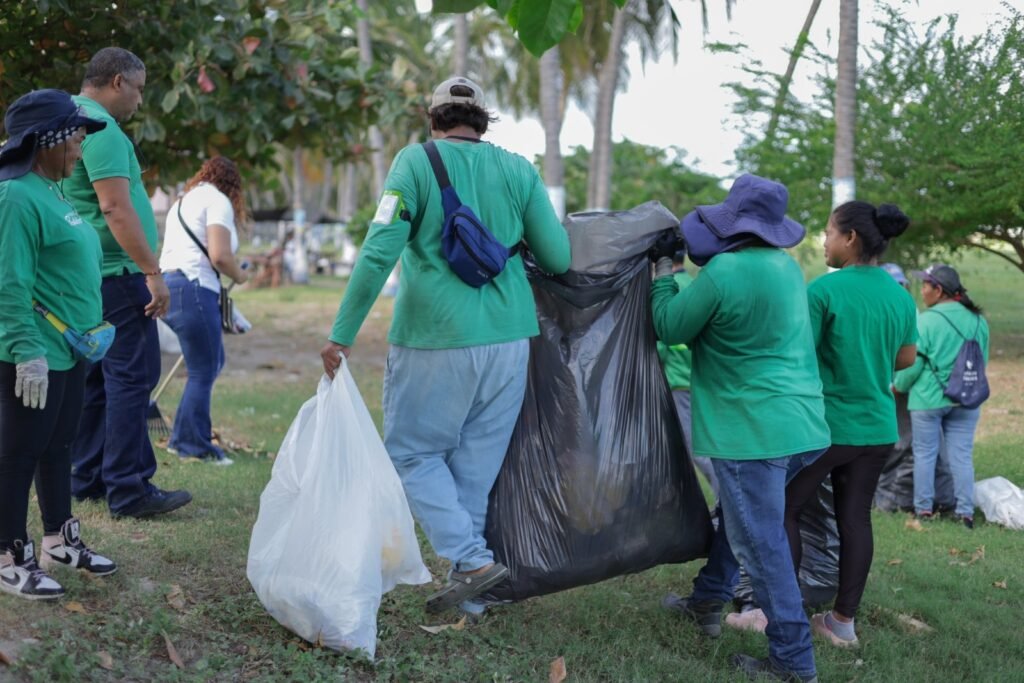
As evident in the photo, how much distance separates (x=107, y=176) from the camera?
4109mm

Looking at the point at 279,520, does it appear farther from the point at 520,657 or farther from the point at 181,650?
the point at 520,657

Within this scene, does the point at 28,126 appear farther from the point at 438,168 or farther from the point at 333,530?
the point at 333,530

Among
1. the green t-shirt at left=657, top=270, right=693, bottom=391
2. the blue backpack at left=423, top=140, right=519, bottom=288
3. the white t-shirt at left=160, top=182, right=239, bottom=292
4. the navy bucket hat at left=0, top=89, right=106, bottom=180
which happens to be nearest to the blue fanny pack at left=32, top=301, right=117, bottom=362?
the navy bucket hat at left=0, top=89, right=106, bottom=180

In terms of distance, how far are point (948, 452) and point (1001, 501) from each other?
38cm

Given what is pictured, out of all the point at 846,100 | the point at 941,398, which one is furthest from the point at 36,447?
the point at 846,100

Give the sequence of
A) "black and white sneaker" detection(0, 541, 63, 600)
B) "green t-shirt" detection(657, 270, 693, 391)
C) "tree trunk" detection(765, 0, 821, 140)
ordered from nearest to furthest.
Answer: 1. "black and white sneaker" detection(0, 541, 63, 600)
2. "green t-shirt" detection(657, 270, 693, 391)
3. "tree trunk" detection(765, 0, 821, 140)

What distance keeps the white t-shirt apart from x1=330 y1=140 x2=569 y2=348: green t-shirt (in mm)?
2381

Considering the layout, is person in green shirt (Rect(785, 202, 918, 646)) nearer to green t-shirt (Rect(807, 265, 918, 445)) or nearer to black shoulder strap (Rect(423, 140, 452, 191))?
green t-shirt (Rect(807, 265, 918, 445))

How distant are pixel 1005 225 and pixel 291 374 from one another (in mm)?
7271

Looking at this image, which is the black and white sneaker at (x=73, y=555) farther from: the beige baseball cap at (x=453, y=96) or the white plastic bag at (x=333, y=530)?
the beige baseball cap at (x=453, y=96)

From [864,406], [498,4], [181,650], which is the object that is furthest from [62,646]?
[864,406]

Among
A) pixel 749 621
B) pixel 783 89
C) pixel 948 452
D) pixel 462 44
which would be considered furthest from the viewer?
pixel 462 44

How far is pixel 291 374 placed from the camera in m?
11.7

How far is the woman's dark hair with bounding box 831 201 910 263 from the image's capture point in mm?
3922
